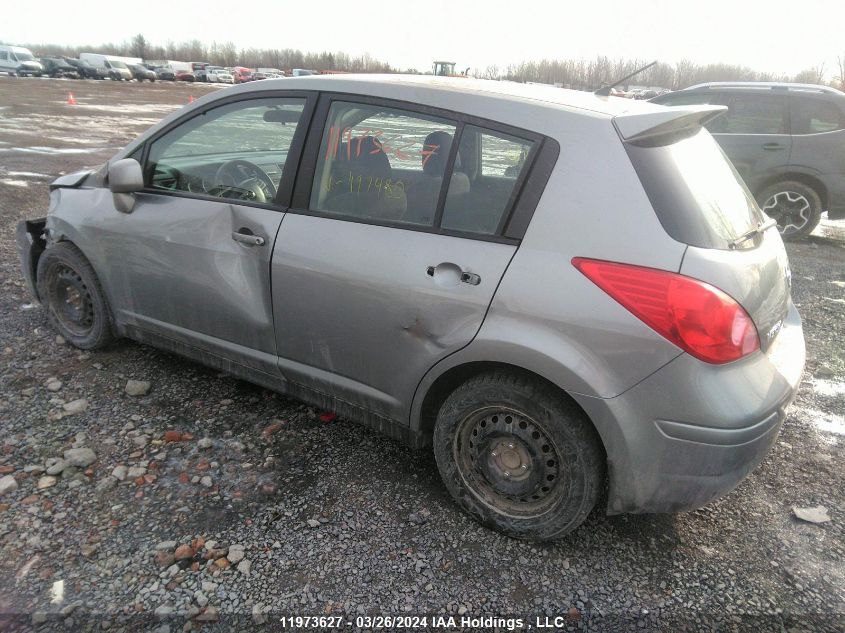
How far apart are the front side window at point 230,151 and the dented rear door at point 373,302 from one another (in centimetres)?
43

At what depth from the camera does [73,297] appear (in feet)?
13.0

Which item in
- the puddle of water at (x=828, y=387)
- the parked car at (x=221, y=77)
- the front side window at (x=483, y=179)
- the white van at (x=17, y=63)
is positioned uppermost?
the front side window at (x=483, y=179)

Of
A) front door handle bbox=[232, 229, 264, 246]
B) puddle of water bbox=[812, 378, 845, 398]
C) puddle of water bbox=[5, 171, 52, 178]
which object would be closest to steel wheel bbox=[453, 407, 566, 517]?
front door handle bbox=[232, 229, 264, 246]

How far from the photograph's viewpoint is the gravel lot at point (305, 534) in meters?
2.20

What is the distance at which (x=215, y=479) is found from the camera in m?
2.84

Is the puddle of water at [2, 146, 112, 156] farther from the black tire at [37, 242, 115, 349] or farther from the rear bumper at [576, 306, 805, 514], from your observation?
the rear bumper at [576, 306, 805, 514]

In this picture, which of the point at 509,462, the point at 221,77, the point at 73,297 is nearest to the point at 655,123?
the point at 509,462

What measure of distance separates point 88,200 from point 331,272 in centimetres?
195

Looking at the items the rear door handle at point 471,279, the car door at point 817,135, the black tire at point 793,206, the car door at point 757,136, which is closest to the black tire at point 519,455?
the rear door handle at point 471,279

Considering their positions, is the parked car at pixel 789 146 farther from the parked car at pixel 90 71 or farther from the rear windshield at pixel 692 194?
the parked car at pixel 90 71

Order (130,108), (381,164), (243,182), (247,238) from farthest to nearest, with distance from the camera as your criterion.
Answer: (130,108) → (243,182) → (247,238) → (381,164)

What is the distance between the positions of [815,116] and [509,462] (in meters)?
7.16

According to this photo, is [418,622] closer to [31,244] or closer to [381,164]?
[381,164]

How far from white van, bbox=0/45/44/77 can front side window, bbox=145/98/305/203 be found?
5226 centimetres
